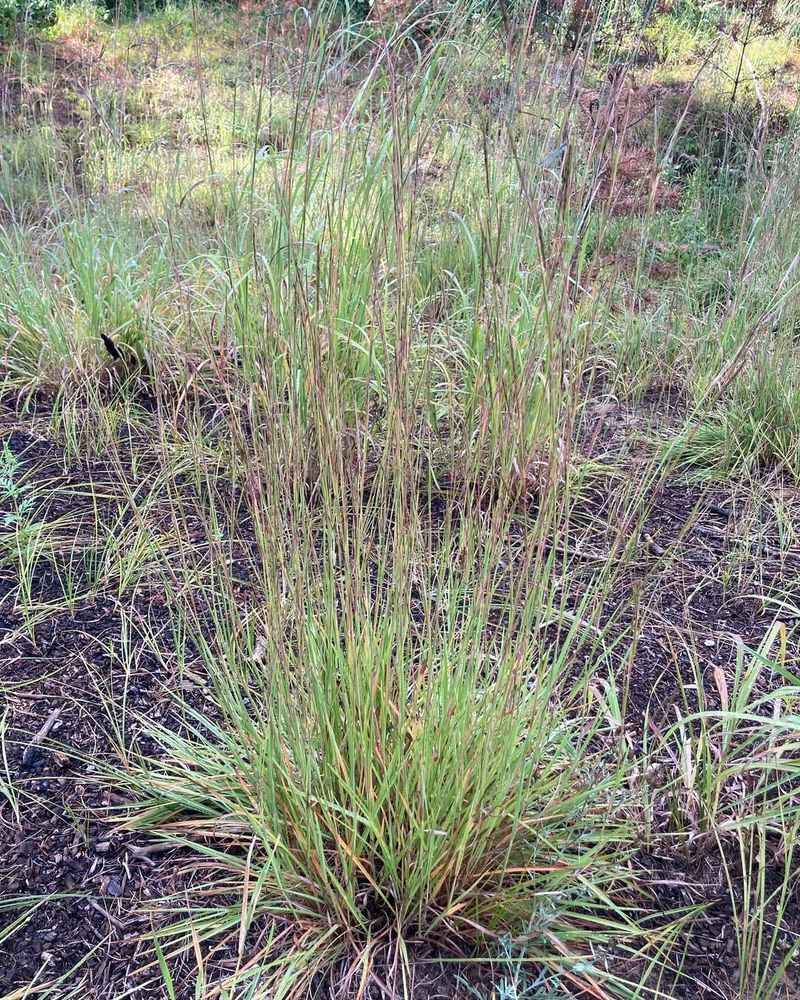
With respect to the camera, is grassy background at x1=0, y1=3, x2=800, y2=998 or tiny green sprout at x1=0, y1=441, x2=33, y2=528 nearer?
grassy background at x1=0, y1=3, x2=800, y2=998

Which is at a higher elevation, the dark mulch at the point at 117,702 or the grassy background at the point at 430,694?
the grassy background at the point at 430,694

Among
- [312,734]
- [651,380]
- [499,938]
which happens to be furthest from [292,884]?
[651,380]

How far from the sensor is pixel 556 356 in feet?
3.83

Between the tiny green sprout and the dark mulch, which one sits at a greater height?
the tiny green sprout

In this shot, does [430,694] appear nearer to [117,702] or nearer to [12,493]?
[117,702]

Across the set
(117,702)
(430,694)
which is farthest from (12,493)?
(430,694)

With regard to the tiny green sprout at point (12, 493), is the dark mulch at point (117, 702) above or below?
below

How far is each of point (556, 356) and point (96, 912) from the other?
3.82ft

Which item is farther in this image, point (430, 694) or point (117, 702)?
point (117, 702)

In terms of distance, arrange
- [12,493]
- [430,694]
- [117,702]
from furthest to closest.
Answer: [12,493] < [117,702] < [430,694]

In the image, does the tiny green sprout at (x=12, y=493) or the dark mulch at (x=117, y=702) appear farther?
the tiny green sprout at (x=12, y=493)

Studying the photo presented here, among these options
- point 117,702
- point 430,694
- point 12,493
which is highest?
point 430,694

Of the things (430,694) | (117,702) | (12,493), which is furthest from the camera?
(12,493)

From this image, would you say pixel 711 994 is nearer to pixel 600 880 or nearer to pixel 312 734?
pixel 600 880
